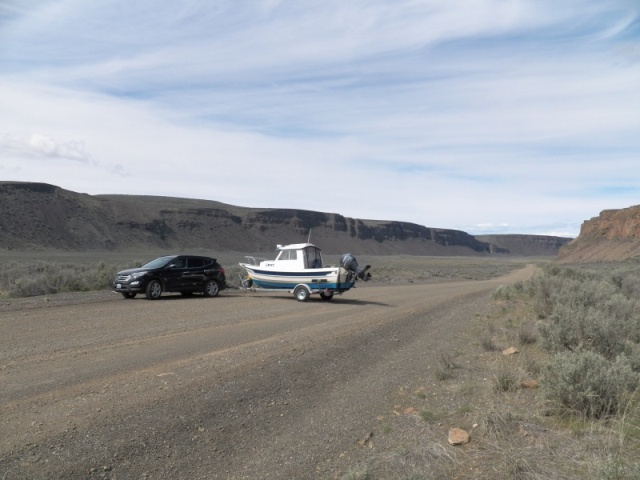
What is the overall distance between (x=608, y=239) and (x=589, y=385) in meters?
Answer: 103

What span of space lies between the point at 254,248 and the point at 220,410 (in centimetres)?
11966

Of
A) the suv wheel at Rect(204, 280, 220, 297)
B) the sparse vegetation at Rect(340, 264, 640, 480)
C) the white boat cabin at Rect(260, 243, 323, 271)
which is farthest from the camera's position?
the suv wheel at Rect(204, 280, 220, 297)

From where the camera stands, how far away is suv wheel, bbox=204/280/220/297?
21469 millimetres

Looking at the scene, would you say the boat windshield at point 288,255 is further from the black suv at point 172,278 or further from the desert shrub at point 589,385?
the desert shrub at point 589,385

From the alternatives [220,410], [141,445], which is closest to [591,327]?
[220,410]

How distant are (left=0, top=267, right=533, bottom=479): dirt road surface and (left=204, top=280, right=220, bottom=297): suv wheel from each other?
6.66 metres

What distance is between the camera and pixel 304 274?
810 inches

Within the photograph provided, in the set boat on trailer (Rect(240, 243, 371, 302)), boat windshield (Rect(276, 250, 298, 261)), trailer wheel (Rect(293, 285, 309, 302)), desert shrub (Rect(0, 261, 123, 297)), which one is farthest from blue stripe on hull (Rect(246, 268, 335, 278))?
desert shrub (Rect(0, 261, 123, 297))

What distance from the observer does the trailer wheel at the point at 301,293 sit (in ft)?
66.6

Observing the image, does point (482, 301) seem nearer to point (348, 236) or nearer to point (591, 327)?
point (591, 327)

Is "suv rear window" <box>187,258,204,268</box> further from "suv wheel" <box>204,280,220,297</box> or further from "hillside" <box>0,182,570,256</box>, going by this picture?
"hillside" <box>0,182,570,256</box>

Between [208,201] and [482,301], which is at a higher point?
[208,201]

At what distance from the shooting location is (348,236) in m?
159

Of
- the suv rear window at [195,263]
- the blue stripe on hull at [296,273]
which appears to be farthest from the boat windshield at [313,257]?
the suv rear window at [195,263]
